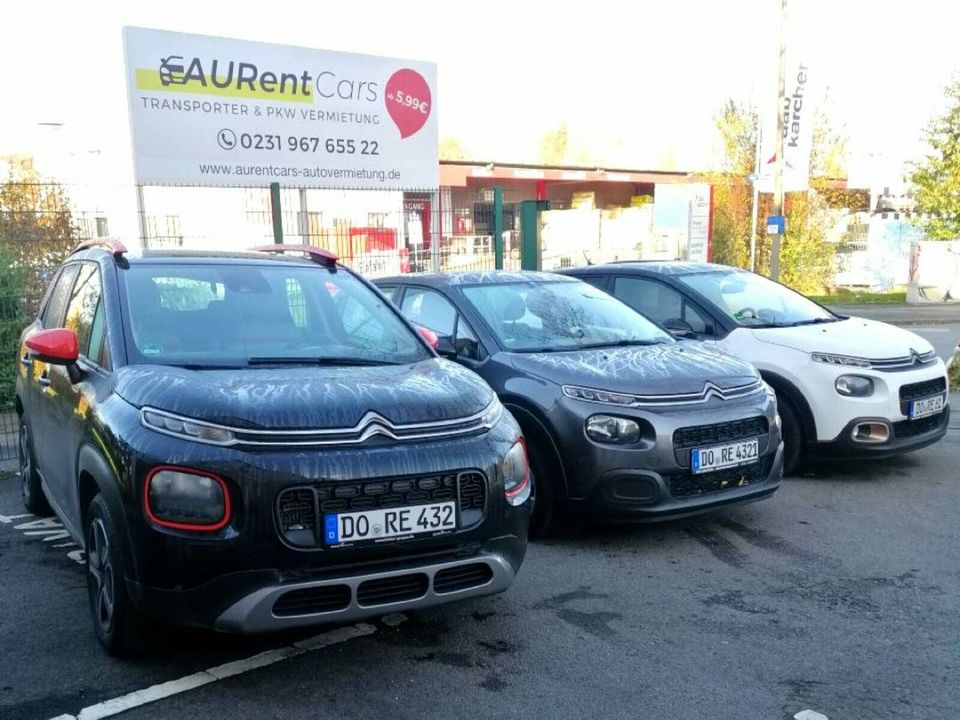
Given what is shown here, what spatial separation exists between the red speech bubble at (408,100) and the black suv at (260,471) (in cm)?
720

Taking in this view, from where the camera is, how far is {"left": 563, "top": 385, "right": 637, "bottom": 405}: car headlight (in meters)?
5.03

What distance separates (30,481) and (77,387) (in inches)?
82.7

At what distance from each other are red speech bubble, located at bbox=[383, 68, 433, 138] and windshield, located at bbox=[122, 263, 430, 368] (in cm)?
661

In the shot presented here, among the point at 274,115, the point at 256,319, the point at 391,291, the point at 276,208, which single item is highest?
the point at 274,115

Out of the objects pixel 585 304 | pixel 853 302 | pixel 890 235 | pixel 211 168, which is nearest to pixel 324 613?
pixel 585 304

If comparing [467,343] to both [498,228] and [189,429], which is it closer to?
[189,429]

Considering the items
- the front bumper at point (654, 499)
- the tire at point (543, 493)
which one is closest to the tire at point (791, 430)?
the front bumper at point (654, 499)

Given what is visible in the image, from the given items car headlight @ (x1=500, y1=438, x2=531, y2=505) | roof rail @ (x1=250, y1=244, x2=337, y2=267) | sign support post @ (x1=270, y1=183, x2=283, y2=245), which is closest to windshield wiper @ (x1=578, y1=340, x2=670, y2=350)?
roof rail @ (x1=250, y1=244, x2=337, y2=267)

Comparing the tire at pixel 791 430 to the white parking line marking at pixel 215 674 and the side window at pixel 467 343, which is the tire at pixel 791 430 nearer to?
the side window at pixel 467 343

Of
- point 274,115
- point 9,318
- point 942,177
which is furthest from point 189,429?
point 942,177

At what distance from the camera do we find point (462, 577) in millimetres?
3494

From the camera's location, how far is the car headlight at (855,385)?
6.51 meters

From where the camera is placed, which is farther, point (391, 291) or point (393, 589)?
point (391, 291)

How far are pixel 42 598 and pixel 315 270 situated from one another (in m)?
2.14
